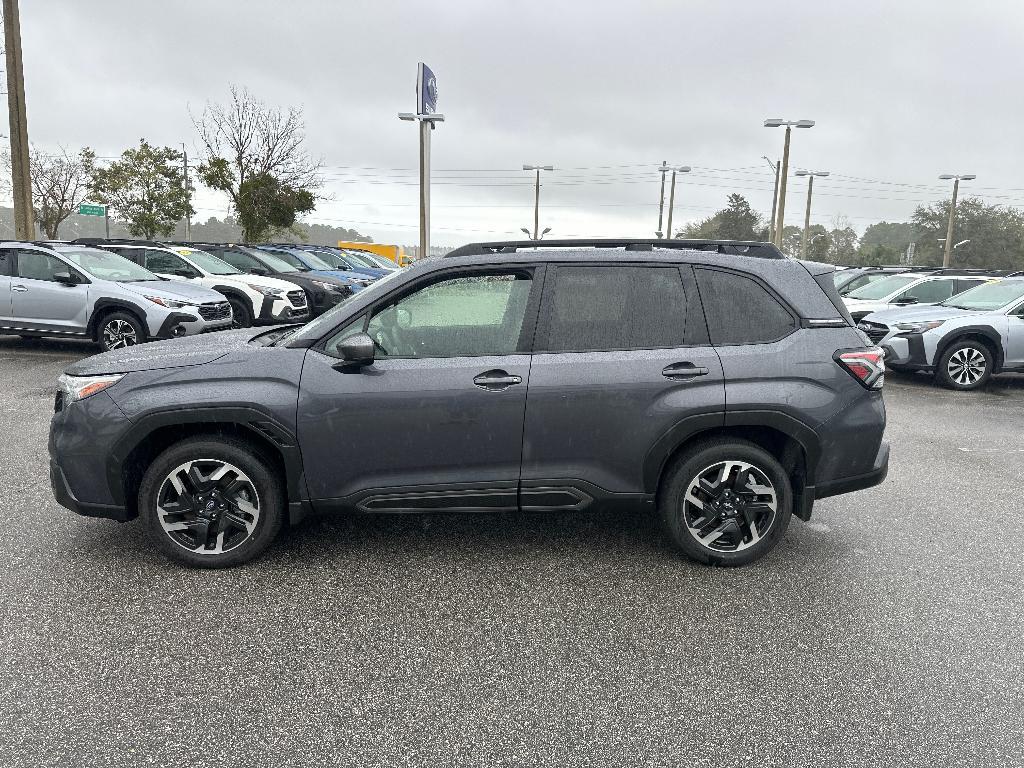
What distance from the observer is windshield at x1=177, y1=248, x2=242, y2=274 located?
14.3m

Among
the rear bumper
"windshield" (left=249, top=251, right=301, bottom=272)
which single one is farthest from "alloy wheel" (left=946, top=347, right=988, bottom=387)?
"windshield" (left=249, top=251, right=301, bottom=272)

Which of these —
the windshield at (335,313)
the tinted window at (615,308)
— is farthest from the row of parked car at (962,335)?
the windshield at (335,313)

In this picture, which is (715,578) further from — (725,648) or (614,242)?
(614,242)

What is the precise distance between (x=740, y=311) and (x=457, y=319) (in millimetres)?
1503

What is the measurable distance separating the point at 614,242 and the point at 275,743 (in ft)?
9.81

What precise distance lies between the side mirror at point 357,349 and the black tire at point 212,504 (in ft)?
2.39

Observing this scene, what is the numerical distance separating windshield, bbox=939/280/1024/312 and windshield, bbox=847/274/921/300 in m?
1.91

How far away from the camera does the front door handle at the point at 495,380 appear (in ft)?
12.5

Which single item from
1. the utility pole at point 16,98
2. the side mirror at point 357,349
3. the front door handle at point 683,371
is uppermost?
the utility pole at point 16,98

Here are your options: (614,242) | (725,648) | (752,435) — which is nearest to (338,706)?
(725,648)

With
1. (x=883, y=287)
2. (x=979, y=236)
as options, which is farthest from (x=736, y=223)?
(x=883, y=287)

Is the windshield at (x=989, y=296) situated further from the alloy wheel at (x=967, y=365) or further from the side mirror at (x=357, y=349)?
the side mirror at (x=357, y=349)

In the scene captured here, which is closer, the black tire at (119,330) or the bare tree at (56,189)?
the black tire at (119,330)

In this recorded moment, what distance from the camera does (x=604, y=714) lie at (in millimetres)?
2766
